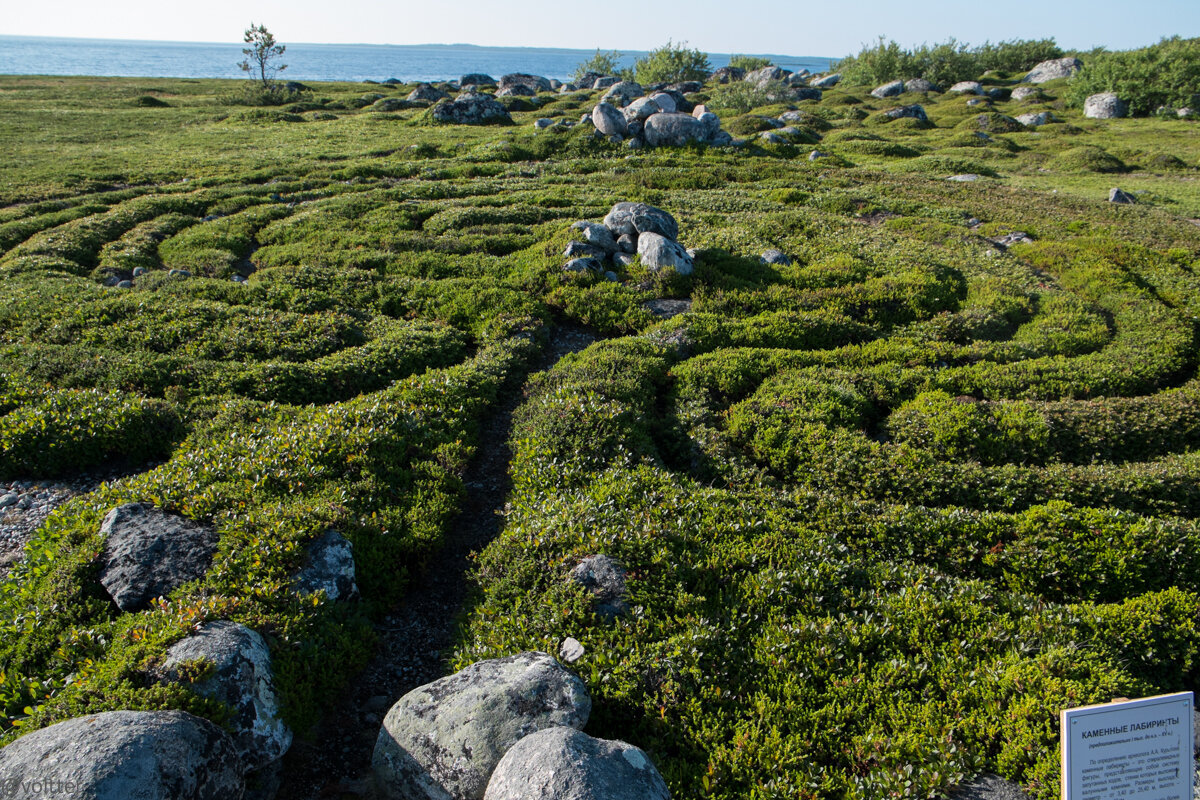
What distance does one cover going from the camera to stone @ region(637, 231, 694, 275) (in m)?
22.0

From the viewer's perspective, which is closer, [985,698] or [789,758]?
[789,758]

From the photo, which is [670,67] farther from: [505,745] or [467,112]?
[505,745]

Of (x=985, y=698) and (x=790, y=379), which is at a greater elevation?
(x=790, y=379)

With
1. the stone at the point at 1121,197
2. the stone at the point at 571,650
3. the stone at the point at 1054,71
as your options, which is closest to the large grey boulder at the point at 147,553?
the stone at the point at 571,650

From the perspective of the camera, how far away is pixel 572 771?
5.89m

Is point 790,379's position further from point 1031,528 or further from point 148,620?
point 148,620

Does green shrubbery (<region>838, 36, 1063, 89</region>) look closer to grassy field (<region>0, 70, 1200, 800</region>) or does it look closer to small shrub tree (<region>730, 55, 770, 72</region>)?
small shrub tree (<region>730, 55, 770, 72</region>)

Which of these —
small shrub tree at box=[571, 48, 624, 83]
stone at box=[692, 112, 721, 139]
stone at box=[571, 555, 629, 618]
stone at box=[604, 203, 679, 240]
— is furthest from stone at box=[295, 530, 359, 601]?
small shrub tree at box=[571, 48, 624, 83]

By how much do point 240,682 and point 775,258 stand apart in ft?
69.1

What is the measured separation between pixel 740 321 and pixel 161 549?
48.4 ft

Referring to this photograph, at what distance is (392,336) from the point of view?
701 inches

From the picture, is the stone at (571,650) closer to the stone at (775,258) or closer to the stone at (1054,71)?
the stone at (775,258)

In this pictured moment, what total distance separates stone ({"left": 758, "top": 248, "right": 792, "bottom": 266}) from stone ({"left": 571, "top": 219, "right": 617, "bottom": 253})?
5.35 meters

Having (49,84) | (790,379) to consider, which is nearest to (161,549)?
(790,379)
